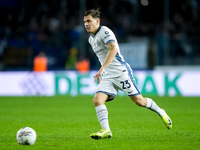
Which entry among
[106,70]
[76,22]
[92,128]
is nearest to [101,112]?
[106,70]

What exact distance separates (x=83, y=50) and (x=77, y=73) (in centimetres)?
179

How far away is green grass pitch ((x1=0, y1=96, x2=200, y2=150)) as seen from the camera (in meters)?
5.75

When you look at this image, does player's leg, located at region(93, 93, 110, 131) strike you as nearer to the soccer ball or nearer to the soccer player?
the soccer player

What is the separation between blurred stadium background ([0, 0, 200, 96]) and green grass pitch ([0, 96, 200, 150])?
4.79 meters

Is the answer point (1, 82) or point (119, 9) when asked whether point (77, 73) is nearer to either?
point (1, 82)

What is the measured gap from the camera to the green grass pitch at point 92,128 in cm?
575

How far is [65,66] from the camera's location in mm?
18891

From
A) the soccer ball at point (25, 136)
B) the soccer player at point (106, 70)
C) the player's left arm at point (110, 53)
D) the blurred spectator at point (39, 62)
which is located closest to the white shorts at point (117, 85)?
the soccer player at point (106, 70)

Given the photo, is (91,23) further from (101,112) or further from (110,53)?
(101,112)

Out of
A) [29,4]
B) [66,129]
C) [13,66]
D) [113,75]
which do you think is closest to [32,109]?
[66,129]

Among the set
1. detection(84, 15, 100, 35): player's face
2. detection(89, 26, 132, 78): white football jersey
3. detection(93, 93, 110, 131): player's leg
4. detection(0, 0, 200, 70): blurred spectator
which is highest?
detection(0, 0, 200, 70): blurred spectator

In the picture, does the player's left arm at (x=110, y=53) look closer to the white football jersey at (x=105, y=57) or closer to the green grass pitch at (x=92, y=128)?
the white football jersey at (x=105, y=57)

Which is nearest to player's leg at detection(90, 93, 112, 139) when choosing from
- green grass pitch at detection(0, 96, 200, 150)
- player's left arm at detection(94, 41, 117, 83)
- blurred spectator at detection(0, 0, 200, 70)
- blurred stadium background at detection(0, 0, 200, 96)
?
green grass pitch at detection(0, 96, 200, 150)

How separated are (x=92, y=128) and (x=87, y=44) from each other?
36.4 feet
